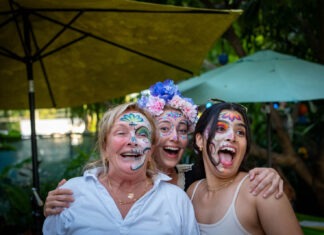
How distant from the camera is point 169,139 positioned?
289cm

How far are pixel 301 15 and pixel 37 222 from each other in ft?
15.5

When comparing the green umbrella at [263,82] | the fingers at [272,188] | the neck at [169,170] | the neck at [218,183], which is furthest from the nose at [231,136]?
the green umbrella at [263,82]

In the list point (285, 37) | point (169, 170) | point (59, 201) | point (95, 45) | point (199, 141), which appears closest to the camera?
point (59, 201)

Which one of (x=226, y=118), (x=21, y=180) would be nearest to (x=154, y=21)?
(x=226, y=118)

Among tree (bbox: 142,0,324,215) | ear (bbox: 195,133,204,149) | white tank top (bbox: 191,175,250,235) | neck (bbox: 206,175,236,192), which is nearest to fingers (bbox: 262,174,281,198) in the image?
white tank top (bbox: 191,175,250,235)

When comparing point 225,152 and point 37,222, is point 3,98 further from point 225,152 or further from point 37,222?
point 225,152

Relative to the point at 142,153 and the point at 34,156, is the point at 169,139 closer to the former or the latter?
the point at 142,153

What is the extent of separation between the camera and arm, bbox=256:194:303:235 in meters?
1.97

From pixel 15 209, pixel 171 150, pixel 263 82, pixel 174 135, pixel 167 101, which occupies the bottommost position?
pixel 15 209

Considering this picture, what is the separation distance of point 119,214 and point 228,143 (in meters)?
0.67

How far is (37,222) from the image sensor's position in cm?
352

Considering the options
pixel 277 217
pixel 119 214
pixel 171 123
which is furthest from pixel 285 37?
pixel 119 214

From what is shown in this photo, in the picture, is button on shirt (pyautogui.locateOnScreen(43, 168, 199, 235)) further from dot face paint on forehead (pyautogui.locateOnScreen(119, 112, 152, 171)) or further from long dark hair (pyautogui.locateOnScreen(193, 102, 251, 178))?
long dark hair (pyautogui.locateOnScreen(193, 102, 251, 178))

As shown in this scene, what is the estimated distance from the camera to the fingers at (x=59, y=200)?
7.18ft
